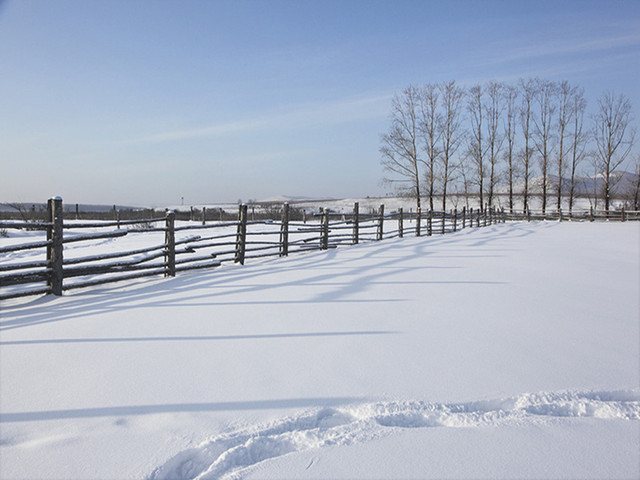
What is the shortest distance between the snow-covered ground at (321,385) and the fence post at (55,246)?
0.25 metres

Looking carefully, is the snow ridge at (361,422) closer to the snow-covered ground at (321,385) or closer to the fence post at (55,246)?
the snow-covered ground at (321,385)

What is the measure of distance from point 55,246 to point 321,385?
435 centimetres

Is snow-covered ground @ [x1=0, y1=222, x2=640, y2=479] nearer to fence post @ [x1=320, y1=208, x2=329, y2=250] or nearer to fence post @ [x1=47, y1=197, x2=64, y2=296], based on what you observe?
fence post @ [x1=47, y1=197, x2=64, y2=296]

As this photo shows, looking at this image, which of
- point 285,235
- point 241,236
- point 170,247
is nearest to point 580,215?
point 285,235

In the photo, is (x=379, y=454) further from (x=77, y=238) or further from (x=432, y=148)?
(x=432, y=148)

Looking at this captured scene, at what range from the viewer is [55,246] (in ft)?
16.1

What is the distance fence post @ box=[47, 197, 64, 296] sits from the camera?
4852mm

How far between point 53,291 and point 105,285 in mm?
764

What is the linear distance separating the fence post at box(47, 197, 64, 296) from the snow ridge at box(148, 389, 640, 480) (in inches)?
166

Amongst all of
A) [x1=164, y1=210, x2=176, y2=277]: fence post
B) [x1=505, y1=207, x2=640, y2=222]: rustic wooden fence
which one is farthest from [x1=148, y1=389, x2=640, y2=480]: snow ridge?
[x1=505, y1=207, x2=640, y2=222]: rustic wooden fence

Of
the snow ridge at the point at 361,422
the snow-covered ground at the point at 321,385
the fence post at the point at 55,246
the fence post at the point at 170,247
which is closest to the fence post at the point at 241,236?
the fence post at the point at 170,247

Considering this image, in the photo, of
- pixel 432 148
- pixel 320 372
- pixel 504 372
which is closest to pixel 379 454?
pixel 320 372

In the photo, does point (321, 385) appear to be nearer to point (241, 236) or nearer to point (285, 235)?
point (241, 236)

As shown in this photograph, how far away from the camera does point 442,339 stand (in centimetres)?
311
